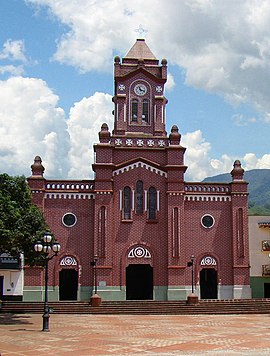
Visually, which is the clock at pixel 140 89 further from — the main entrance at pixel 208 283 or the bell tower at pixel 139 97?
the main entrance at pixel 208 283

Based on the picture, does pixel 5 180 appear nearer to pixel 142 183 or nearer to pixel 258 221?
pixel 142 183

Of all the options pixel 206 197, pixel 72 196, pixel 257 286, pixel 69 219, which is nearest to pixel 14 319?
pixel 69 219

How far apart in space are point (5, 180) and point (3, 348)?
483 inches

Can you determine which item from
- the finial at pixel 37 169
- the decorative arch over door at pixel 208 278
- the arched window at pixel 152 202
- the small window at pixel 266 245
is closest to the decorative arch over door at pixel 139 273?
the arched window at pixel 152 202

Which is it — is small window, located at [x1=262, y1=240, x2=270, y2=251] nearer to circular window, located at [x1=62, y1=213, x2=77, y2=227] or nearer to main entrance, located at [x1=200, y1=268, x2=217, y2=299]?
main entrance, located at [x1=200, y1=268, x2=217, y2=299]

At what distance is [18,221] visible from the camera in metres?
28.3

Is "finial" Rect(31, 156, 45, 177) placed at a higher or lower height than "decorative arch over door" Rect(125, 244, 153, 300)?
higher

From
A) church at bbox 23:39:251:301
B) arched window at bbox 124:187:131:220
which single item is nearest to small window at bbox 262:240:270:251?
A: church at bbox 23:39:251:301

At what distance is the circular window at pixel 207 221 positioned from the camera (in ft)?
141

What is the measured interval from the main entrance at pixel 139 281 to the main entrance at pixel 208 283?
13.6 feet

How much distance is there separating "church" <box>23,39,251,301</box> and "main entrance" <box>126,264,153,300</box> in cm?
8

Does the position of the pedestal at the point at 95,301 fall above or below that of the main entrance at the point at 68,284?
below

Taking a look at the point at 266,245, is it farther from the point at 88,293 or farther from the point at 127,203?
the point at 88,293

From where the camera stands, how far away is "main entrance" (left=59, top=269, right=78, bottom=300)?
41.8 metres
